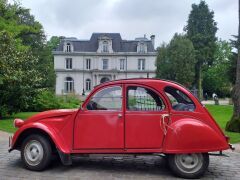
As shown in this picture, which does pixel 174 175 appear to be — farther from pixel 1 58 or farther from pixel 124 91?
pixel 1 58

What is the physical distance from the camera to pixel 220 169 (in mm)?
7539

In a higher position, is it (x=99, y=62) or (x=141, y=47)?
(x=141, y=47)

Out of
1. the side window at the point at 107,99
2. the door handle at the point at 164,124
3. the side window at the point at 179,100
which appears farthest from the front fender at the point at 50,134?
the side window at the point at 179,100

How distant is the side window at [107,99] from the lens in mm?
6938

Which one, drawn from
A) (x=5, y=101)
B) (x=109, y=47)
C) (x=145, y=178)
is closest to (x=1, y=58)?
(x=5, y=101)

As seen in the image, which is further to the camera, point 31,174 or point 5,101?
point 5,101

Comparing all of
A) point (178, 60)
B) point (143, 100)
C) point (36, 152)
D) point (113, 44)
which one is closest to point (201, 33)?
point (178, 60)

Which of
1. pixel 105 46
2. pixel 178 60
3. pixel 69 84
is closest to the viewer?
pixel 178 60

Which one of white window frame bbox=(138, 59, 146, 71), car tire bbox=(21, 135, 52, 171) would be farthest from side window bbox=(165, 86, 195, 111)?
white window frame bbox=(138, 59, 146, 71)

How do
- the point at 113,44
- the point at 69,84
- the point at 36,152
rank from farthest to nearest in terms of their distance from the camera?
1. the point at 113,44
2. the point at 69,84
3. the point at 36,152

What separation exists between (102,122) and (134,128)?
62cm

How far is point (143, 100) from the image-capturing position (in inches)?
273

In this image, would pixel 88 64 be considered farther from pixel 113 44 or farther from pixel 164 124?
pixel 164 124

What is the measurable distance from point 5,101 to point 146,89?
13.8 m
